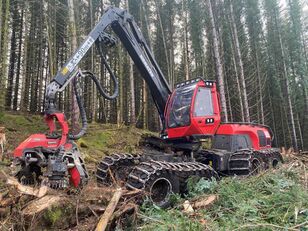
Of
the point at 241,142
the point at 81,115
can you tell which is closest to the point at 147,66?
the point at 81,115

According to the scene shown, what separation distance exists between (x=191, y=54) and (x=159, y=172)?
77.7 feet

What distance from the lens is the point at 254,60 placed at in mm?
28344

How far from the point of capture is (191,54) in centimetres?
2817

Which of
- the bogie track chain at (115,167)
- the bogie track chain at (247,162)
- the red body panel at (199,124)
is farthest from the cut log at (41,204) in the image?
the bogie track chain at (247,162)

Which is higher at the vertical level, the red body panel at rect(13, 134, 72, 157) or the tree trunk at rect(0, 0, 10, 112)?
the tree trunk at rect(0, 0, 10, 112)

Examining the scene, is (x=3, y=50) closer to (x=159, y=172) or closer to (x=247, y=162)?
(x=247, y=162)

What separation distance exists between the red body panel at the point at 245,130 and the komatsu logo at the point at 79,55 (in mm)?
4114

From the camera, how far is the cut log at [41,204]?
13.8ft

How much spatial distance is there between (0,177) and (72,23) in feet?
25.2

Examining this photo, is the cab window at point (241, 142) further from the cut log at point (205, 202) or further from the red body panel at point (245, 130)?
the cut log at point (205, 202)

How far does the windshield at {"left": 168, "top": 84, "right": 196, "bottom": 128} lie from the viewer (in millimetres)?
7863

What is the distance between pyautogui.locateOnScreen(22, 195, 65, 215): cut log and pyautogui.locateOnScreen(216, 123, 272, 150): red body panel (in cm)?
546

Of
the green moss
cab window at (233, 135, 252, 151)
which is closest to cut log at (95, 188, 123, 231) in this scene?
the green moss

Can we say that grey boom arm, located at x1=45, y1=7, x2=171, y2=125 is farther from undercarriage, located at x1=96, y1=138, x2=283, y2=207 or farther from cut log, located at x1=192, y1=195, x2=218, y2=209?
cut log, located at x1=192, y1=195, x2=218, y2=209
